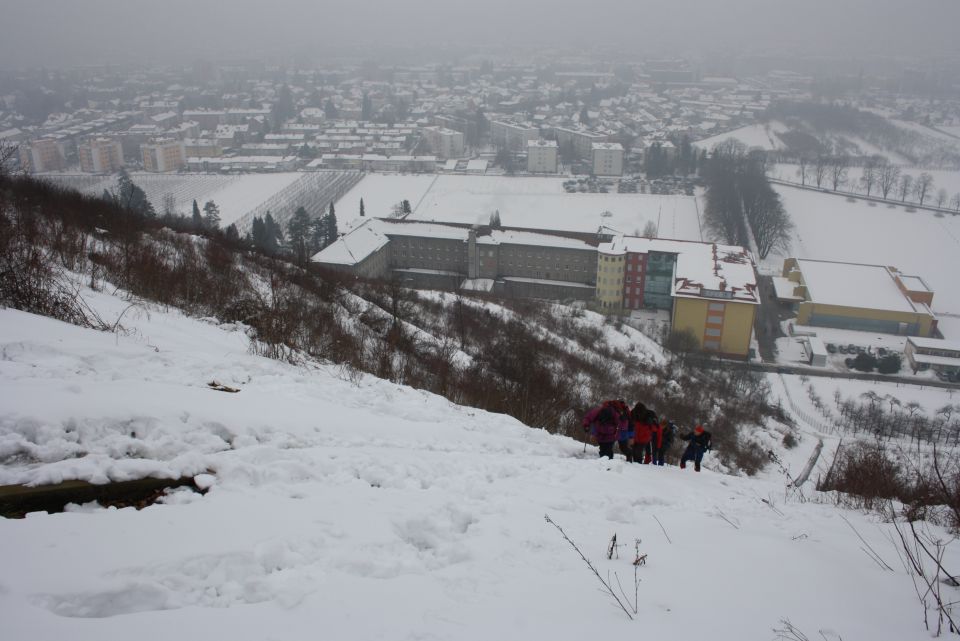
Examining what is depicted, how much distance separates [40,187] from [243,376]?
7.99 meters

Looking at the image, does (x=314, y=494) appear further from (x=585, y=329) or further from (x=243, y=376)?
(x=585, y=329)

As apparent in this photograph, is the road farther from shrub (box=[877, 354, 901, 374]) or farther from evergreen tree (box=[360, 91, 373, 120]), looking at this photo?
evergreen tree (box=[360, 91, 373, 120])

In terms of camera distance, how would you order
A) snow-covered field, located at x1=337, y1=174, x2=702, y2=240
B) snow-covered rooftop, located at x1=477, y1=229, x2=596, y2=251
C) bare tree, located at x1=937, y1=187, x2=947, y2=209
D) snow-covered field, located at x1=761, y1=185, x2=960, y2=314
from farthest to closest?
1. bare tree, located at x1=937, y1=187, x2=947, y2=209
2. snow-covered field, located at x1=337, y1=174, x2=702, y2=240
3. snow-covered field, located at x1=761, y1=185, x2=960, y2=314
4. snow-covered rooftop, located at x1=477, y1=229, x2=596, y2=251

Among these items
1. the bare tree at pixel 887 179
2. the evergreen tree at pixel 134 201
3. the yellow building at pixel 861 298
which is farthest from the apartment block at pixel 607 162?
the evergreen tree at pixel 134 201

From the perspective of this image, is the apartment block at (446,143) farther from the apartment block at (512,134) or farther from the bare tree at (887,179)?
the bare tree at (887,179)

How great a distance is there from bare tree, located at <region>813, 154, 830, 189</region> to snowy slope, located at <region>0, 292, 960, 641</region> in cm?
3941

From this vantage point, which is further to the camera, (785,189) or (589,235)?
(785,189)

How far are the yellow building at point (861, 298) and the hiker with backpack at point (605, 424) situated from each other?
1908 centimetres

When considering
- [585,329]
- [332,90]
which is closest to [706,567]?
[585,329]

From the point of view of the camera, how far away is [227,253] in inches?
418

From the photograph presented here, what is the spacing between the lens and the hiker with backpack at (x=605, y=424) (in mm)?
4699

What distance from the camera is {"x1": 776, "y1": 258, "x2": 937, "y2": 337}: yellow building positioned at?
20.3 m

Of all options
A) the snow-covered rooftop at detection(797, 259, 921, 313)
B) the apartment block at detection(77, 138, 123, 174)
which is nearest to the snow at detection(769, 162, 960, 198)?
the snow-covered rooftop at detection(797, 259, 921, 313)

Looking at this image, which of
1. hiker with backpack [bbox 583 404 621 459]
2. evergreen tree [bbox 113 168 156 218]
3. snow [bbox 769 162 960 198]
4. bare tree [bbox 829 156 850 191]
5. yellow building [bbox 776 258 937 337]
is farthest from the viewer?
bare tree [bbox 829 156 850 191]
